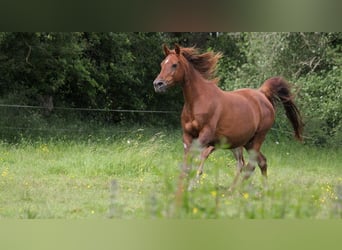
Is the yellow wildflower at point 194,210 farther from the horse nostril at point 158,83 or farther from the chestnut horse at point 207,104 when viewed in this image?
the horse nostril at point 158,83

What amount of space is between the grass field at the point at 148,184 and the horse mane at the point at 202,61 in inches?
46.5

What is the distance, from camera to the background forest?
1436 cm

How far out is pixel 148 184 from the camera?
7.48m

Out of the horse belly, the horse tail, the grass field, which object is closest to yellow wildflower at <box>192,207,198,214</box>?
the grass field

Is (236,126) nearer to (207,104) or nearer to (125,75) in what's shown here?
(207,104)

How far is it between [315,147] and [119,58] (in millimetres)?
7307

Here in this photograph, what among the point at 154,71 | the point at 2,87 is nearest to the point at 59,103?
the point at 2,87

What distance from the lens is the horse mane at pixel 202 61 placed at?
7.70 m

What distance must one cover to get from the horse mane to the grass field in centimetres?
118

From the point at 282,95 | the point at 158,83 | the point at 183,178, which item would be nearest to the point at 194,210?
the point at 183,178

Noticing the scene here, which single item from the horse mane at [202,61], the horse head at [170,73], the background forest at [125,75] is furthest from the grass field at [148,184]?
the background forest at [125,75]

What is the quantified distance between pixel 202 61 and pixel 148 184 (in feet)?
5.64

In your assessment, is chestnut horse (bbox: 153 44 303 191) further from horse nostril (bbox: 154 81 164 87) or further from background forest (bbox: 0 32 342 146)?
background forest (bbox: 0 32 342 146)

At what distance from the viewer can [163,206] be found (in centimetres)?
119
